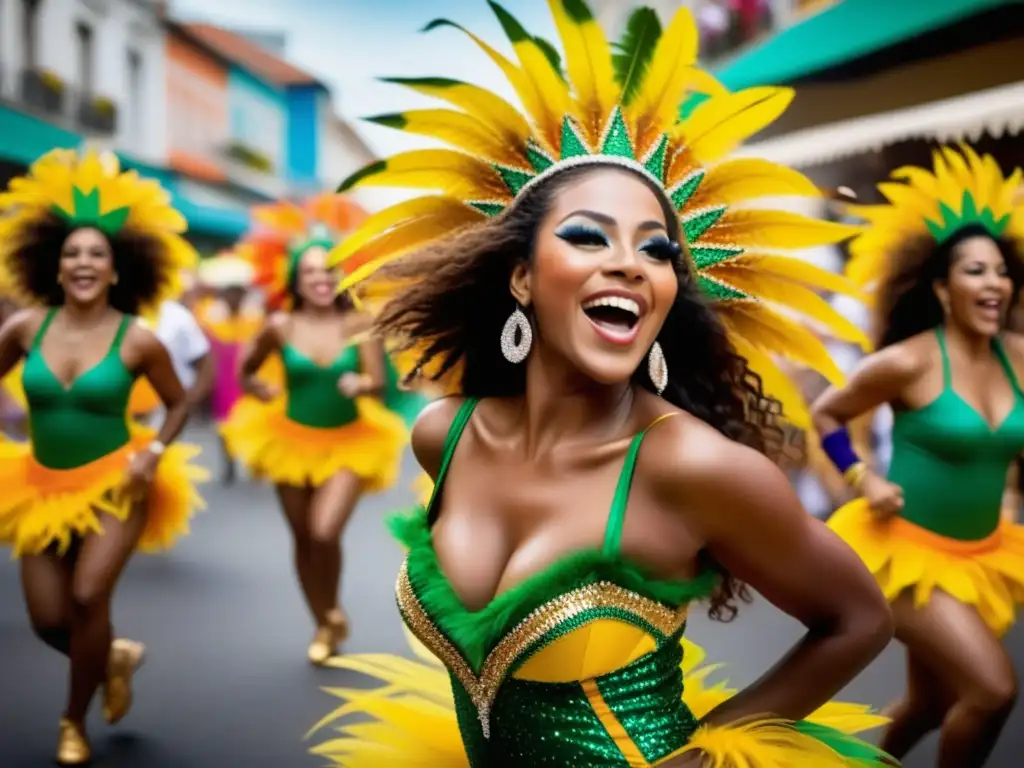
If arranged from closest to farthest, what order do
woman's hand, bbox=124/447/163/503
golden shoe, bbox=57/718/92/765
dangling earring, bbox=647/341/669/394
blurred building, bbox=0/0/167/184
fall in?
1. dangling earring, bbox=647/341/669/394
2. golden shoe, bbox=57/718/92/765
3. woman's hand, bbox=124/447/163/503
4. blurred building, bbox=0/0/167/184

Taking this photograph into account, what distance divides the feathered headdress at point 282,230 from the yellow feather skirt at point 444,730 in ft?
12.4

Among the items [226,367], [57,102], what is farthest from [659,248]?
[57,102]

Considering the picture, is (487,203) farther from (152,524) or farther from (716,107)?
(152,524)

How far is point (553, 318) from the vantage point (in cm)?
166

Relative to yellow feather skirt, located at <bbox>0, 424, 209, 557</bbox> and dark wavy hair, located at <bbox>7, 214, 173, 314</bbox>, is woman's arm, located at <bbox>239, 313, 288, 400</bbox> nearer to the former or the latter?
dark wavy hair, located at <bbox>7, 214, 173, 314</bbox>

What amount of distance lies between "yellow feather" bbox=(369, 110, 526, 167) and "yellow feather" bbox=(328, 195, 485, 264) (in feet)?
0.38

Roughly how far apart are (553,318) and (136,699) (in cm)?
333

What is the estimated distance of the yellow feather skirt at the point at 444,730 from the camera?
Answer: 157 cm

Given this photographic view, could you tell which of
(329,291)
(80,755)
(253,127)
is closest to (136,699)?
(80,755)

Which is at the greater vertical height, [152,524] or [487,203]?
[487,203]

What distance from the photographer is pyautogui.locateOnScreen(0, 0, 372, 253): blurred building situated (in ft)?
34.8

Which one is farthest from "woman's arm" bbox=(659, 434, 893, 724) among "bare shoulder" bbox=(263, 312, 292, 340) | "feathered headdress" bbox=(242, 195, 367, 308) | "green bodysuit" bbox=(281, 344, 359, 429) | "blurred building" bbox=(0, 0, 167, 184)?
"blurred building" bbox=(0, 0, 167, 184)

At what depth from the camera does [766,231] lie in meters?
1.89

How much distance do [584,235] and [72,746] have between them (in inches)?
114
